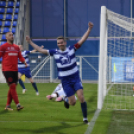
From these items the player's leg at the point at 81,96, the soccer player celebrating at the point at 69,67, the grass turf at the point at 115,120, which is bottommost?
the grass turf at the point at 115,120

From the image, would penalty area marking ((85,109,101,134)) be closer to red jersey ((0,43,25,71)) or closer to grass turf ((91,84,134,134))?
grass turf ((91,84,134,134))

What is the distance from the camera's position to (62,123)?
5789 millimetres

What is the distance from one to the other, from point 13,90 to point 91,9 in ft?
54.8

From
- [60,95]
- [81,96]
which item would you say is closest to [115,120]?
[81,96]

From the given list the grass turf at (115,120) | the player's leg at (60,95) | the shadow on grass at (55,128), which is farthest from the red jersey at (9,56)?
the grass turf at (115,120)

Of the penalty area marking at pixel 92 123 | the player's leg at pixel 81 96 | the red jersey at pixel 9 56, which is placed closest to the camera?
the penalty area marking at pixel 92 123

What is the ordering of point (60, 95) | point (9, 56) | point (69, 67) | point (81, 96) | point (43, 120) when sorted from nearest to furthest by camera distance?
point (81, 96), point (69, 67), point (43, 120), point (9, 56), point (60, 95)

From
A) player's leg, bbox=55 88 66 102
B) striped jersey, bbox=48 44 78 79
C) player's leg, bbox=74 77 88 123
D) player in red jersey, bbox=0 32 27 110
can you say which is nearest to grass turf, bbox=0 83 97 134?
player's leg, bbox=74 77 88 123

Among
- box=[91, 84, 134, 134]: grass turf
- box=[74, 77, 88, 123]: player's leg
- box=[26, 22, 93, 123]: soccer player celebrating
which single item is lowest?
box=[91, 84, 134, 134]: grass turf

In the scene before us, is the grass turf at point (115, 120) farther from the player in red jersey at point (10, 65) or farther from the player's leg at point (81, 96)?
the player in red jersey at point (10, 65)

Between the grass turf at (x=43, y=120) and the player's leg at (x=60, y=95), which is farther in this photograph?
the player's leg at (x=60, y=95)

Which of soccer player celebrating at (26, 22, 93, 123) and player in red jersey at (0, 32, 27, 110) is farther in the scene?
player in red jersey at (0, 32, 27, 110)

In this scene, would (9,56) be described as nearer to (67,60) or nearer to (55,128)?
(67,60)

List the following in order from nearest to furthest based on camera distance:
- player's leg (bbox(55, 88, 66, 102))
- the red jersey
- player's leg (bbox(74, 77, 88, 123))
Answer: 1. player's leg (bbox(74, 77, 88, 123))
2. the red jersey
3. player's leg (bbox(55, 88, 66, 102))
